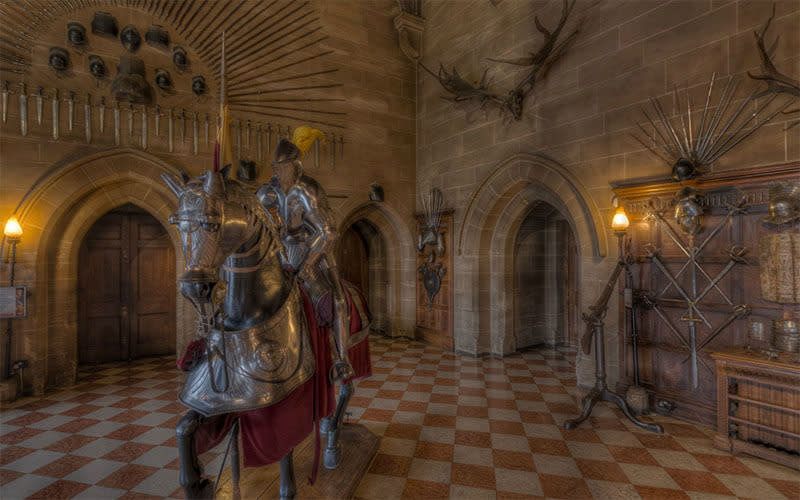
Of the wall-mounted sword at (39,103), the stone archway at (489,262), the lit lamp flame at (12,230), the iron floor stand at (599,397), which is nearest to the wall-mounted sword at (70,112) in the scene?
the wall-mounted sword at (39,103)

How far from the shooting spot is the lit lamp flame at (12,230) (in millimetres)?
3945

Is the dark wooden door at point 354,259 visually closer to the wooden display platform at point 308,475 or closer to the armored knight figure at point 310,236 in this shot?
the wooden display platform at point 308,475

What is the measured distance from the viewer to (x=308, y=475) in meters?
2.43

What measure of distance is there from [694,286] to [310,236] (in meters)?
3.37

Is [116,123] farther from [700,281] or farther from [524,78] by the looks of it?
[700,281]

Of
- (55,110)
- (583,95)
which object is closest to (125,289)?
(55,110)

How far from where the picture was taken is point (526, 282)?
625 centimetres

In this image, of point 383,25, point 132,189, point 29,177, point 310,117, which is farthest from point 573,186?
point 29,177

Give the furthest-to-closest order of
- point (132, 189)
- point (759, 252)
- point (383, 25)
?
point (383, 25)
point (132, 189)
point (759, 252)

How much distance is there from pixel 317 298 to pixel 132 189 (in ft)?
13.1

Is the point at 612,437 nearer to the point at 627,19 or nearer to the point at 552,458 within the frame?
the point at 552,458

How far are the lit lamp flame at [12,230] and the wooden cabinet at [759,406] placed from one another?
21.7 ft

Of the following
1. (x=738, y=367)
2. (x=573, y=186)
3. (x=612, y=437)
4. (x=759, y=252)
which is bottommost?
(x=612, y=437)

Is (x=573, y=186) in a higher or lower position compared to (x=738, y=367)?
higher
